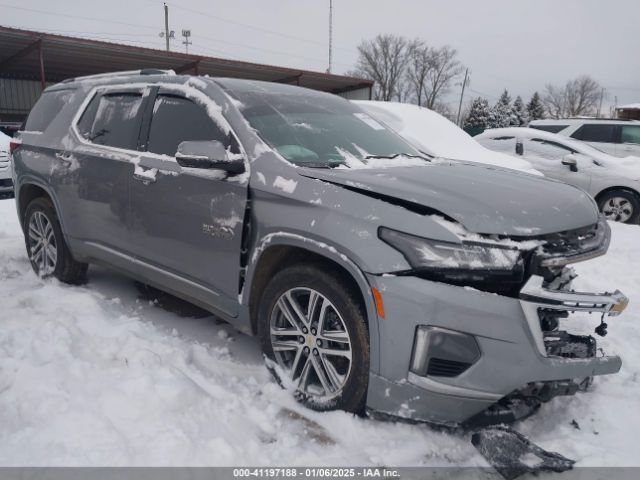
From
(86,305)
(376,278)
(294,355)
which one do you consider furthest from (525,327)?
(86,305)

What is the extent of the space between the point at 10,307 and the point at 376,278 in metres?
3.01

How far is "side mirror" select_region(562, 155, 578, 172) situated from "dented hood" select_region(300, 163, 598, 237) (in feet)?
22.3

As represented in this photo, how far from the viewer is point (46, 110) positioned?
15.3 feet

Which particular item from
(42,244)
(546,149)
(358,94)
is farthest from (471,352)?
(358,94)

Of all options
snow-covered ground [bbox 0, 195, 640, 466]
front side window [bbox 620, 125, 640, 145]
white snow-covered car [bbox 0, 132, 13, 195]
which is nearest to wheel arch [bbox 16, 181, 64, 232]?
snow-covered ground [bbox 0, 195, 640, 466]

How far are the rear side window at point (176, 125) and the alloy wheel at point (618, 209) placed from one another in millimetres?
7649

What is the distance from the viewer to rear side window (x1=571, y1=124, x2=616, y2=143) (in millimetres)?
11516

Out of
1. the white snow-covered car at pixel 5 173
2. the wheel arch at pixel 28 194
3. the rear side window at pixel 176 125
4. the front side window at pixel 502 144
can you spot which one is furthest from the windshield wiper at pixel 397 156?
the white snow-covered car at pixel 5 173

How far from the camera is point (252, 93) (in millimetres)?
3395

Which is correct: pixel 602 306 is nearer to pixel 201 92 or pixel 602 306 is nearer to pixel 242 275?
pixel 242 275

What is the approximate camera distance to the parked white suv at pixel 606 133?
37.4 feet

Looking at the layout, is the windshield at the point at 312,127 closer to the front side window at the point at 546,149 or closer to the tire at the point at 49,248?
the tire at the point at 49,248

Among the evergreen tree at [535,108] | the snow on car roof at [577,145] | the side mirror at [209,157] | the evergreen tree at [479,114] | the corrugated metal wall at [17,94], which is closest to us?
the side mirror at [209,157]

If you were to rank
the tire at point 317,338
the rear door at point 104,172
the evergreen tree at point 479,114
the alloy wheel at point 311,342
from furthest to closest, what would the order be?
the evergreen tree at point 479,114 → the rear door at point 104,172 → the alloy wheel at point 311,342 → the tire at point 317,338
